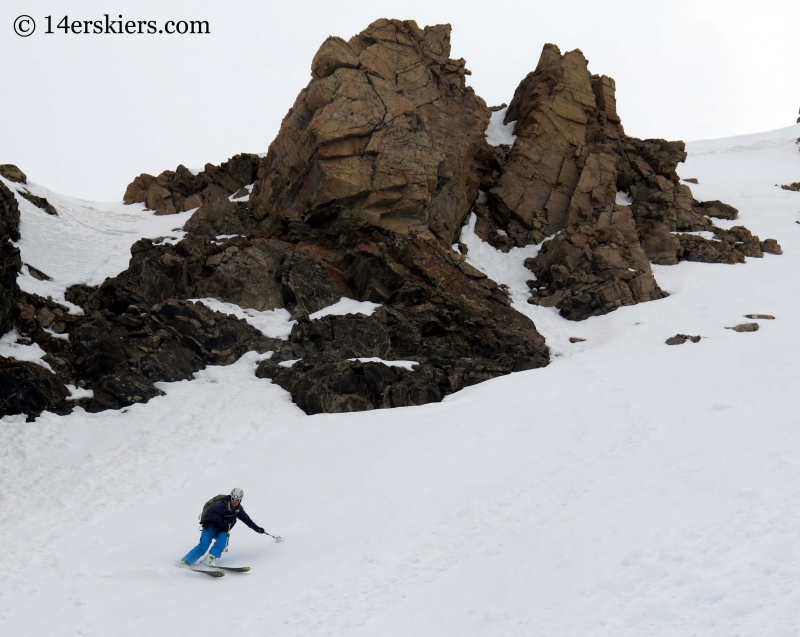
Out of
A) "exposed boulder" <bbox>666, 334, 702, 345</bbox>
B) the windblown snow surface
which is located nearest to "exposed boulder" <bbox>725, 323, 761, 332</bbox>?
the windblown snow surface

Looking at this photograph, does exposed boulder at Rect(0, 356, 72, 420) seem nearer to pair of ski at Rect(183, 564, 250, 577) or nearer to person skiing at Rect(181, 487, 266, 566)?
person skiing at Rect(181, 487, 266, 566)

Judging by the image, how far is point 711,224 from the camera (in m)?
38.8

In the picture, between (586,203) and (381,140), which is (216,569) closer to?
(381,140)

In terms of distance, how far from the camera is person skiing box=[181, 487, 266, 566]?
36.8 ft

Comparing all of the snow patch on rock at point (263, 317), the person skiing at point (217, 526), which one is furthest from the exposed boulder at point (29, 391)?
the person skiing at point (217, 526)

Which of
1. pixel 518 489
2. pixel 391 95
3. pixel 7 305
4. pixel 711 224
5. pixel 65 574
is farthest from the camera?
pixel 711 224

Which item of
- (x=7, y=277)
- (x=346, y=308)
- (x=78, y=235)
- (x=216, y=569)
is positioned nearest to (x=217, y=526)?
(x=216, y=569)

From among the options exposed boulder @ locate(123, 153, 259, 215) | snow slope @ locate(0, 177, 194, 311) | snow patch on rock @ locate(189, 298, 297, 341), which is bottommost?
snow patch on rock @ locate(189, 298, 297, 341)

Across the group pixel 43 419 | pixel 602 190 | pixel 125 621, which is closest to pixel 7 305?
pixel 43 419

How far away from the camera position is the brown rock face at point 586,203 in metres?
32.5

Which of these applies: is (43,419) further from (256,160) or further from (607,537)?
(256,160)

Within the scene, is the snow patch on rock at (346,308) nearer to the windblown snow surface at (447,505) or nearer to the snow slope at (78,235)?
the windblown snow surface at (447,505)

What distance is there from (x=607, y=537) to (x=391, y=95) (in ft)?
89.0

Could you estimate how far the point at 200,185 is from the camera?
42.5 m
